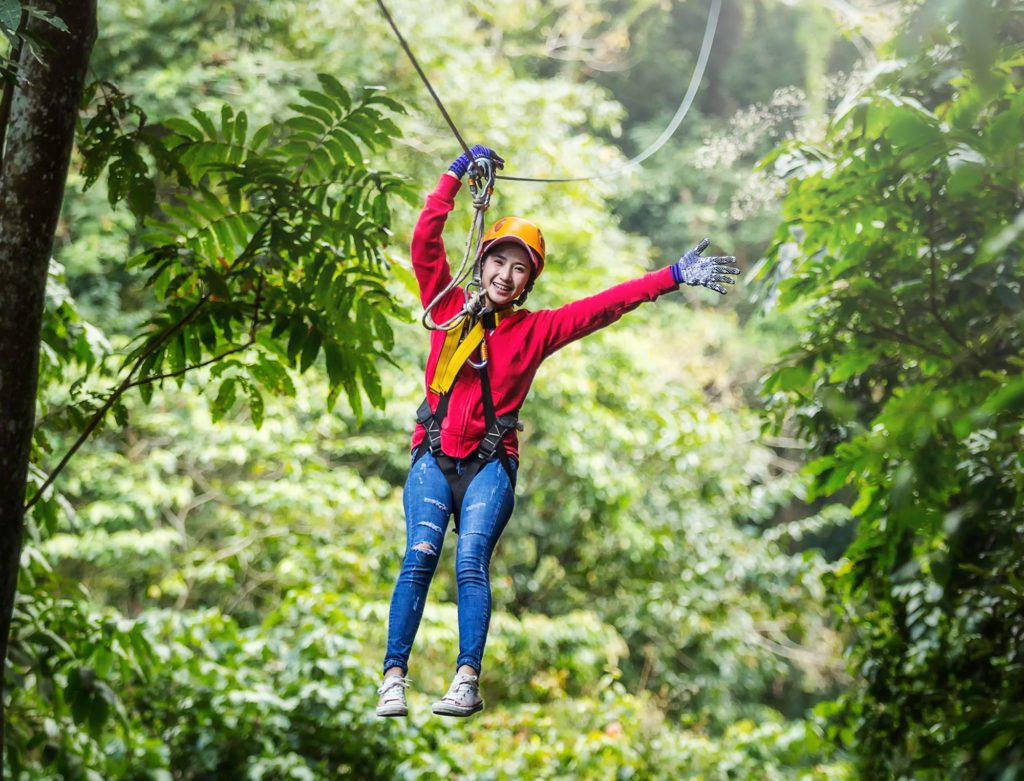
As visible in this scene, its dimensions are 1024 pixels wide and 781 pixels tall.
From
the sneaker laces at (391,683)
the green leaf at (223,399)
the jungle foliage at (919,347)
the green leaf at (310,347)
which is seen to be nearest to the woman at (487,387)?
the sneaker laces at (391,683)

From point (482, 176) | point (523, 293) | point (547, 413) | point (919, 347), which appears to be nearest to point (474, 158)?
point (482, 176)

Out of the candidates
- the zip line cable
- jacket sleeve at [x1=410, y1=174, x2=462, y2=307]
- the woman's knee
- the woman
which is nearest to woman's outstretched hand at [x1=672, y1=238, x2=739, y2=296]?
the woman

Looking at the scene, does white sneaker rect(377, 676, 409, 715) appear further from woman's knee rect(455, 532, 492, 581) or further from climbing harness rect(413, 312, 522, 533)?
climbing harness rect(413, 312, 522, 533)

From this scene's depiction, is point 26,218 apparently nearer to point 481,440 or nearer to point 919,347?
point 481,440

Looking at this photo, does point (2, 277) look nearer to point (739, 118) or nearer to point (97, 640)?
point (97, 640)

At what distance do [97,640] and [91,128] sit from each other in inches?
70.8

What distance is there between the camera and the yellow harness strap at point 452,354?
2551 mm

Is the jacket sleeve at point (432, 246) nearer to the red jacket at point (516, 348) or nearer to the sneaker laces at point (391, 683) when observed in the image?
the red jacket at point (516, 348)

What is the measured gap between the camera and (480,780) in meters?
5.17

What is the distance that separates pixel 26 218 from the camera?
8.43ft

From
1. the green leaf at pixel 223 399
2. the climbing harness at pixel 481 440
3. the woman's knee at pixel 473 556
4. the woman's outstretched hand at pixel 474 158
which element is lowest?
the woman's knee at pixel 473 556

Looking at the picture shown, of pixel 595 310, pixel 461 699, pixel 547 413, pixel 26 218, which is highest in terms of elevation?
pixel 547 413

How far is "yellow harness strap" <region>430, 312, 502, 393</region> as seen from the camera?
8.37ft

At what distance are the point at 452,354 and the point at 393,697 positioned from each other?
2.65 ft
